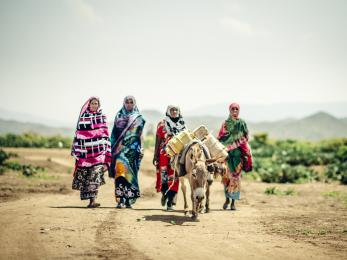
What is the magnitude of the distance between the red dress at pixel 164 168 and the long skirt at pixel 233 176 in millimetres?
1486

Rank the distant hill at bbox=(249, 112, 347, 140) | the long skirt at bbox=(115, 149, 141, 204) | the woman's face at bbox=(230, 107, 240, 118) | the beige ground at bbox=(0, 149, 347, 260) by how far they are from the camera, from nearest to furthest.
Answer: the beige ground at bbox=(0, 149, 347, 260)
the long skirt at bbox=(115, 149, 141, 204)
the woman's face at bbox=(230, 107, 240, 118)
the distant hill at bbox=(249, 112, 347, 140)

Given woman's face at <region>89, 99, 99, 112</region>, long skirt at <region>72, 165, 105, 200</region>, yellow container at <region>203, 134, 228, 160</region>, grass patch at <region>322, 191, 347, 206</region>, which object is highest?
woman's face at <region>89, 99, 99, 112</region>

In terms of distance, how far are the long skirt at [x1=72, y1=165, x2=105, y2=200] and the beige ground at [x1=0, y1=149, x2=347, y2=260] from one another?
0.41m

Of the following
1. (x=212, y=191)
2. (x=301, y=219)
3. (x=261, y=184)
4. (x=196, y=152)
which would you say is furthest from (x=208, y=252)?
(x=261, y=184)

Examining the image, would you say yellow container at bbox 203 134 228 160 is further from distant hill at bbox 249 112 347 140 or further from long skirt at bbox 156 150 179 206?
distant hill at bbox 249 112 347 140

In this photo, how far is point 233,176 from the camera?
Result: 13.1 metres

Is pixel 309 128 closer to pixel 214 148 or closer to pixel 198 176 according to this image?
pixel 214 148

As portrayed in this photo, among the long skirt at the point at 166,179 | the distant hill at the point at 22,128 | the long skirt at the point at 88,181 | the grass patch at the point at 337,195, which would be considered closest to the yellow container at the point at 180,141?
the long skirt at the point at 166,179

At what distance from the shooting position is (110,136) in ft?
40.3

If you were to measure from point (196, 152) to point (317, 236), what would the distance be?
2801 millimetres

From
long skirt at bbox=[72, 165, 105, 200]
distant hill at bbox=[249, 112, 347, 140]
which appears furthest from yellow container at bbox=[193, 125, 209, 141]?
distant hill at bbox=[249, 112, 347, 140]

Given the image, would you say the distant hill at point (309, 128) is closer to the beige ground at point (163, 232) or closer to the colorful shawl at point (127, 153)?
Result: the beige ground at point (163, 232)

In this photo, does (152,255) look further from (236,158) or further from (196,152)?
(236,158)

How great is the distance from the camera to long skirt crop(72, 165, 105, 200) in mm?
11828
